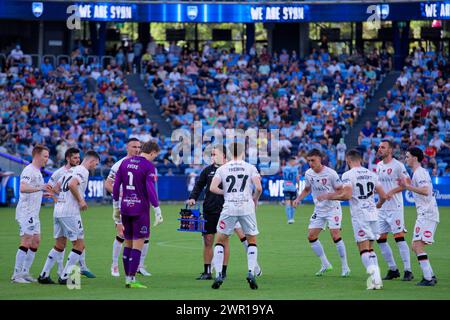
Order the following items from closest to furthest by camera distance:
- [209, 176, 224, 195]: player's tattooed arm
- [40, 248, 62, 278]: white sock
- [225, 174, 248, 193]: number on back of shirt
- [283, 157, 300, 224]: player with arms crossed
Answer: [225, 174, 248, 193]: number on back of shirt, [209, 176, 224, 195]: player's tattooed arm, [40, 248, 62, 278]: white sock, [283, 157, 300, 224]: player with arms crossed

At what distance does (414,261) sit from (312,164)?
3.89m

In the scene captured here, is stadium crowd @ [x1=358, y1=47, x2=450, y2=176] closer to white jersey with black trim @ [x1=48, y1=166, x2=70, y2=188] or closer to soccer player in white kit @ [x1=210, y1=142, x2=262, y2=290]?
white jersey with black trim @ [x1=48, y1=166, x2=70, y2=188]

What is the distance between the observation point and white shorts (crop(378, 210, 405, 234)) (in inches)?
672

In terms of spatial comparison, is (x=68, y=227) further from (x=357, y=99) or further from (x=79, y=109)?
(x=357, y=99)

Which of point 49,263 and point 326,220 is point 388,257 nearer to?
point 326,220

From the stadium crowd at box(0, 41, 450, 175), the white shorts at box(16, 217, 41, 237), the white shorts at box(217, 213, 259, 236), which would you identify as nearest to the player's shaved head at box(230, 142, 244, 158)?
the white shorts at box(217, 213, 259, 236)

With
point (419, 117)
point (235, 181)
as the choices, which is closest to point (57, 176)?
point (235, 181)

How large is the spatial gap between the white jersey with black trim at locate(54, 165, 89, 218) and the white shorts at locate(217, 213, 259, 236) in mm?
2432

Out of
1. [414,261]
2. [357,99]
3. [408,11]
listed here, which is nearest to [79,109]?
[357,99]

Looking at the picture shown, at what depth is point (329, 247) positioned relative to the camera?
892 inches

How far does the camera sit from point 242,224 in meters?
15.3

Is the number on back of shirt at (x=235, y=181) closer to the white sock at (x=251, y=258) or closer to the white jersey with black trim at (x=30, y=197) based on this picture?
the white sock at (x=251, y=258)

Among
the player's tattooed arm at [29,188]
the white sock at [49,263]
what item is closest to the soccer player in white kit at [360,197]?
the white sock at [49,263]

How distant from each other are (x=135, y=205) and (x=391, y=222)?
471 cm
